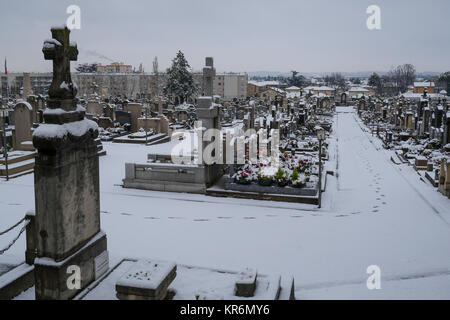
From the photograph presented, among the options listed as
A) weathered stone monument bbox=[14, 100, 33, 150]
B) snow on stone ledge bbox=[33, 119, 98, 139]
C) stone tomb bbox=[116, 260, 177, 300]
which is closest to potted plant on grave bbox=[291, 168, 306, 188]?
stone tomb bbox=[116, 260, 177, 300]

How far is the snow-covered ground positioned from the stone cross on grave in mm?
3436

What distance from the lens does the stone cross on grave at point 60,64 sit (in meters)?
5.31

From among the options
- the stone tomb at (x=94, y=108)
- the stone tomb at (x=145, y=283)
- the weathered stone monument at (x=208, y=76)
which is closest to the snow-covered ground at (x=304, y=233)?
the stone tomb at (x=145, y=283)

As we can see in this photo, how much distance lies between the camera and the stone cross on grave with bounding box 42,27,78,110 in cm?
531

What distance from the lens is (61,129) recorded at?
17.3 feet

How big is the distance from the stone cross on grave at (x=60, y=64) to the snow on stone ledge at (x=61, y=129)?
29 cm

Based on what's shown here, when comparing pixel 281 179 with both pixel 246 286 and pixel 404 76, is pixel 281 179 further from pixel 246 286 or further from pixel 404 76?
pixel 404 76

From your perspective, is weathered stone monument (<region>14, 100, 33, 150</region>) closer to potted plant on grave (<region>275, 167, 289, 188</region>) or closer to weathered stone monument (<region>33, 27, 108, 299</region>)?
potted plant on grave (<region>275, 167, 289, 188</region>)

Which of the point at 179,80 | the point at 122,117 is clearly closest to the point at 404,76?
the point at 179,80

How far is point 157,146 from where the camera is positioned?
23094mm

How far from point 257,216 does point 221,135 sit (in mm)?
4026

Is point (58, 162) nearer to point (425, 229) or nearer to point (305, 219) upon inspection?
point (305, 219)

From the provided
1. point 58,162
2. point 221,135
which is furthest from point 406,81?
point 58,162

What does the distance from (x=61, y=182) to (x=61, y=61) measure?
1627 mm
